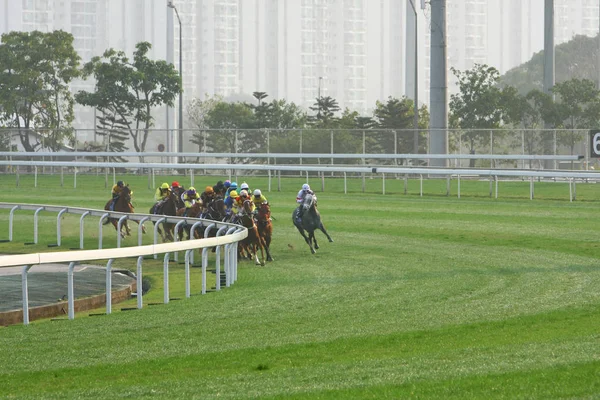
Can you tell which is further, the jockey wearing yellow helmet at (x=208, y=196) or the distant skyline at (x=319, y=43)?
the distant skyline at (x=319, y=43)

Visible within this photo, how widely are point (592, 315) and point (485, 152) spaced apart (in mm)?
30346

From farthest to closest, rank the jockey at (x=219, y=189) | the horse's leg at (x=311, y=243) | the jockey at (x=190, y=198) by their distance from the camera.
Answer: the jockey at (x=190, y=198) → the jockey at (x=219, y=189) → the horse's leg at (x=311, y=243)

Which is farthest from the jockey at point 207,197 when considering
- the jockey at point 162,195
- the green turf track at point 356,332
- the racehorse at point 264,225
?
the jockey at point 162,195

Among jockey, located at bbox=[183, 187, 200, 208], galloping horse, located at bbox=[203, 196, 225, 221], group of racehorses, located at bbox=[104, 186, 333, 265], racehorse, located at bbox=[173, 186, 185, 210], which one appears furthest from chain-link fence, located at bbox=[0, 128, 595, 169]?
galloping horse, located at bbox=[203, 196, 225, 221]

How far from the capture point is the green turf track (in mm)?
7957

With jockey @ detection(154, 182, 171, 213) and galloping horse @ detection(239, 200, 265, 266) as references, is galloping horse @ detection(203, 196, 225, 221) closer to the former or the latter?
galloping horse @ detection(239, 200, 265, 266)

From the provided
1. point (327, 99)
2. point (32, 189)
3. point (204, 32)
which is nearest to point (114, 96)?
point (327, 99)

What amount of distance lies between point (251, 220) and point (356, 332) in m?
7.45

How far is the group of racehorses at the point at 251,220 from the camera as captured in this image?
58.3 feet

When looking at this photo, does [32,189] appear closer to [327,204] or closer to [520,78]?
[327,204]

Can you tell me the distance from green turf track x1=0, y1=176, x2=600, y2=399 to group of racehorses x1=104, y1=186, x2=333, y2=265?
408mm

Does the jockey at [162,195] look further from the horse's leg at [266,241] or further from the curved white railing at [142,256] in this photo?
the horse's leg at [266,241]

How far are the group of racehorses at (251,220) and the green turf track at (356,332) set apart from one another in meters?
0.41

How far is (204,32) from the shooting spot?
8569 centimetres
